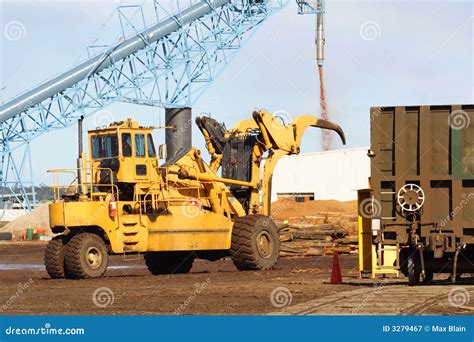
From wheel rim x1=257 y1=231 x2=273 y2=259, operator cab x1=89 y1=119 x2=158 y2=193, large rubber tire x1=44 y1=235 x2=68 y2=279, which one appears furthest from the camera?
wheel rim x1=257 y1=231 x2=273 y2=259

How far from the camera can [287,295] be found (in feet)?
70.7

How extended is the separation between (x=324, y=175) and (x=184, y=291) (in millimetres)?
55240

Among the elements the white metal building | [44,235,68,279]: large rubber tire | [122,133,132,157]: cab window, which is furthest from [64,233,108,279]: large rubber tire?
the white metal building

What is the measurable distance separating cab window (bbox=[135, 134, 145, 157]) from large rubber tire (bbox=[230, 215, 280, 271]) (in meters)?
3.16

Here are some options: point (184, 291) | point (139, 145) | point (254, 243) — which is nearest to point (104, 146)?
point (139, 145)

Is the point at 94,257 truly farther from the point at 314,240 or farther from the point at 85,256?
the point at 314,240

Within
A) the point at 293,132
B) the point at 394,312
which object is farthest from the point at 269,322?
the point at 293,132

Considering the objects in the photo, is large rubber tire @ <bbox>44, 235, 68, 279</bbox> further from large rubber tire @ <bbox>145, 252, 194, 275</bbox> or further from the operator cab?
large rubber tire @ <bbox>145, 252, 194, 275</bbox>

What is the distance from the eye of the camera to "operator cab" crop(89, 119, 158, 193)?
29.6 meters

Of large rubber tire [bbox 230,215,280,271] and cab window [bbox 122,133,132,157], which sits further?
large rubber tire [bbox 230,215,280,271]

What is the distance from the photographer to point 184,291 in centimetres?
2333

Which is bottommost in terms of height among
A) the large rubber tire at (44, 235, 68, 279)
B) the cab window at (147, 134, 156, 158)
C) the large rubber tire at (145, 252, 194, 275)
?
the large rubber tire at (145, 252, 194, 275)

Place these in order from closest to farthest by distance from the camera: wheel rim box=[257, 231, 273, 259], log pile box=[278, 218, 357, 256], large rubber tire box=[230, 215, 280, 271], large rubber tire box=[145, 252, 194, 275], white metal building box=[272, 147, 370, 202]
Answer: large rubber tire box=[230, 215, 280, 271], wheel rim box=[257, 231, 273, 259], large rubber tire box=[145, 252, 194, 275], log pile box=[278, 218, 357, 256], white metal building box=[272, 147, 370, 202]

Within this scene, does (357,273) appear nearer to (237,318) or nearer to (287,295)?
(287,295)
